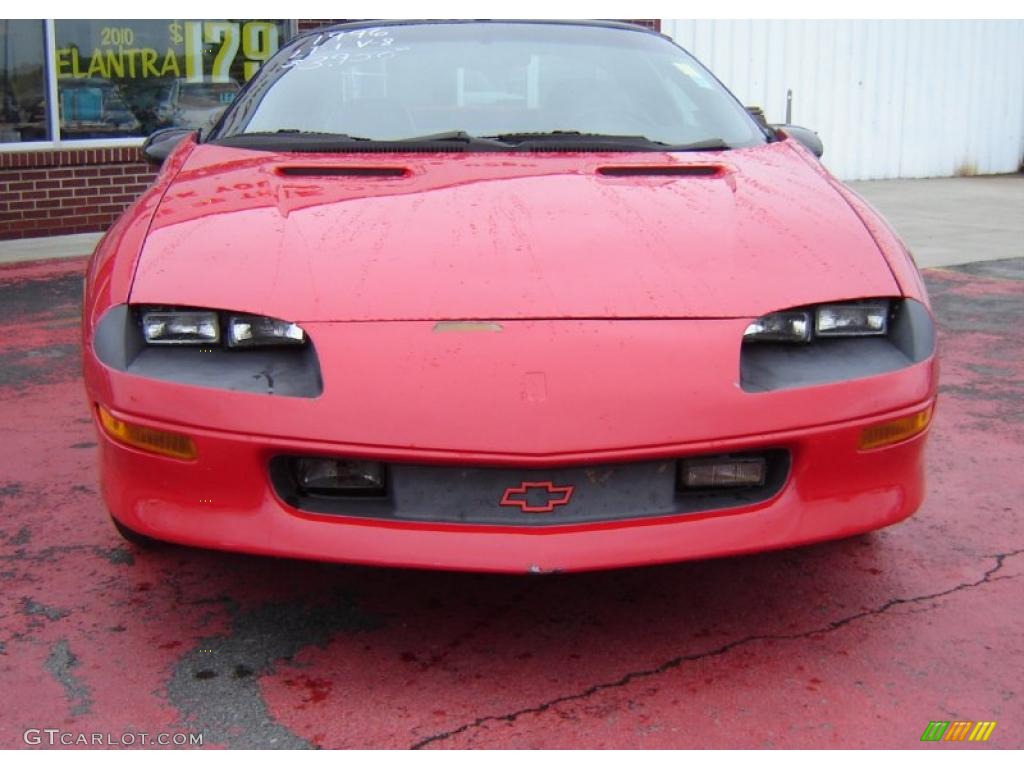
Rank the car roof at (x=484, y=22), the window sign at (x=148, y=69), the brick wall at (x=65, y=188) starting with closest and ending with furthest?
the car roof at (x=484, y=22), the brick wall at (x=65, y=188), the window sign at (x=148, y=69)

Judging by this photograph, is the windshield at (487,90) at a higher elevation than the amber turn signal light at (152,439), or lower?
higher

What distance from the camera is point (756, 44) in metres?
13.6

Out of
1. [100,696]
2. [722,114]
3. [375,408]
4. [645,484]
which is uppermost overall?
[722,114]

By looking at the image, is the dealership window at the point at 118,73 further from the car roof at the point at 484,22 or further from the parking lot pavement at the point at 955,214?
the parking lot pavement at the point at 955,214

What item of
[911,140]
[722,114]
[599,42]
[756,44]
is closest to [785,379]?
[722,114]

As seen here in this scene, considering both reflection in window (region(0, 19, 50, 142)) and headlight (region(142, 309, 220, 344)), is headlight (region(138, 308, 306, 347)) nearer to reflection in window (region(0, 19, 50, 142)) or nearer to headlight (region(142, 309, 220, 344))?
headlight (region(142, 309, 220, 344))

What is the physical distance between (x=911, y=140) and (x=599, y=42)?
1214cm

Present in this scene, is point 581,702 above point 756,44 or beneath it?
beneath

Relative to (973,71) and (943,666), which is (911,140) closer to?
(973,71)

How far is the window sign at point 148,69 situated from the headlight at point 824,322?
282 inches

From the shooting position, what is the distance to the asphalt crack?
2.41 meters

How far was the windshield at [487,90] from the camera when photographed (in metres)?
3.62
